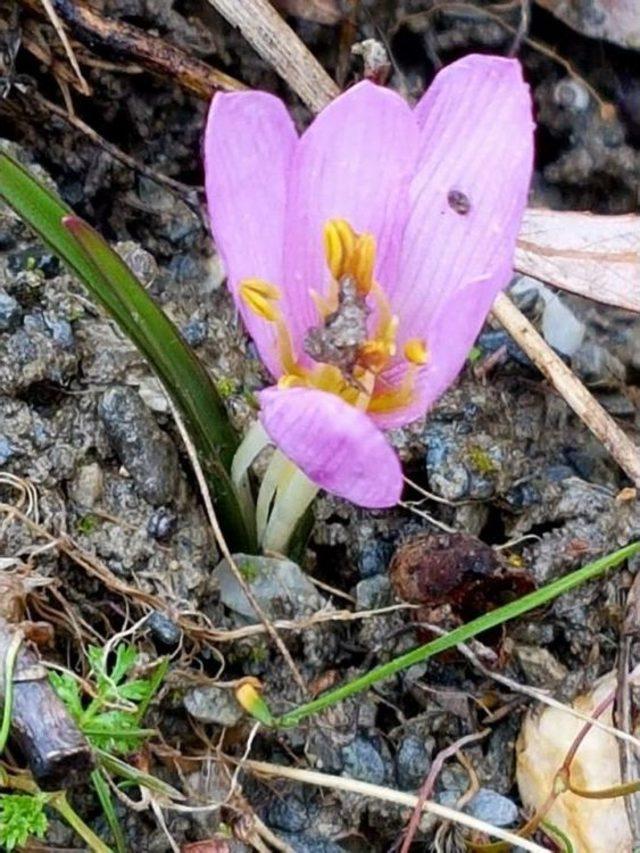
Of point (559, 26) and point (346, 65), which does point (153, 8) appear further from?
point (559, 26)

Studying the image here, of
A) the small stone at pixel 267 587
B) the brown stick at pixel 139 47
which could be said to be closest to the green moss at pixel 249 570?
the small stone at pixel 267 587

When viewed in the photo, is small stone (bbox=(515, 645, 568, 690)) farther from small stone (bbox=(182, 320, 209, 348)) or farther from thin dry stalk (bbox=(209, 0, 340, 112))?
thin dry stalk (bbox=(209, 0, 340, 112))

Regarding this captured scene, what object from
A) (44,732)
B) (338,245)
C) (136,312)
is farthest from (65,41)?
(44,732)

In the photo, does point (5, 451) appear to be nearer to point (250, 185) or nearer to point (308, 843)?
point (250, 185)

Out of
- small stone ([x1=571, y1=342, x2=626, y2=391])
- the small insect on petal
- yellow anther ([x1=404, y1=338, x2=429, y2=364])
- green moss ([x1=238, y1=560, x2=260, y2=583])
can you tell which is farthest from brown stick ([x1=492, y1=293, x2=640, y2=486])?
the small insect on petal

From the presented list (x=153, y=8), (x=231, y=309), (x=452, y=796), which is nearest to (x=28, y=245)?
(x=231, y=309)

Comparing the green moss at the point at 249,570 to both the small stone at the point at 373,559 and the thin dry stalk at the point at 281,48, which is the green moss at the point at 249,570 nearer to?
the small stone at the point at 373,559
